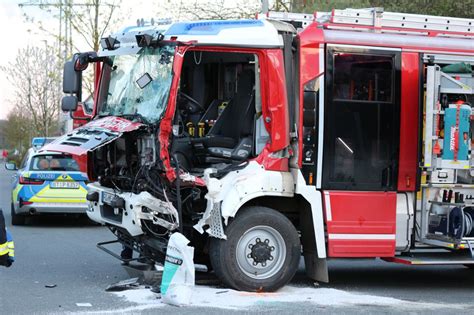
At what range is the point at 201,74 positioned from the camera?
10.6m

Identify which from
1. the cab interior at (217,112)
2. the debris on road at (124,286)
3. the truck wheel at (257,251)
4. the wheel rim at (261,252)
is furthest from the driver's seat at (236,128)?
the debris on road at (124,286)

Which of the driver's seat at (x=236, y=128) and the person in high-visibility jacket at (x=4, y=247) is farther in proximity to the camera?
the driver's seat at (x=236, y=128)

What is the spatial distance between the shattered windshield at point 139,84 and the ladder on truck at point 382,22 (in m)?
1.59

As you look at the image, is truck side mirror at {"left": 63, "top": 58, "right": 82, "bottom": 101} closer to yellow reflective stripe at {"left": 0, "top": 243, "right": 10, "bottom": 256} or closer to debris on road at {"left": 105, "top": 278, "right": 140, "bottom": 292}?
debris on road at {"left": 105, "top": 278, "right": 140, "bottom": 292}

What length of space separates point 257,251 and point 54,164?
820 centimetres

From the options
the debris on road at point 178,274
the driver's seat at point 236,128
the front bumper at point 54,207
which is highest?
the driver's seat at point 236,128

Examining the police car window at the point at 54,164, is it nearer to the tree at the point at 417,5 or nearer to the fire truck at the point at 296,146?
the fire truck at the point at 296,146

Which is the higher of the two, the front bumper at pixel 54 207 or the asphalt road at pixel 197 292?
the front bumper at pixel 54 207

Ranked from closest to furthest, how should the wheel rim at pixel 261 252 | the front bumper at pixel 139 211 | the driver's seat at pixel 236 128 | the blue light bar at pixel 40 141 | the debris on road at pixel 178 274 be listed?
the debris on road at pixel 178 274, the front bumper at pixel 139 211, the wheel rim at pixel 261 252, the driver's seat at pixel 236 128, the blue light bar at pixel 40 141

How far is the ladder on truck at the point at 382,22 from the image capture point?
388 inches

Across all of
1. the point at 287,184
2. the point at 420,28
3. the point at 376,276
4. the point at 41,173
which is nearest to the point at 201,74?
the point at 287,184

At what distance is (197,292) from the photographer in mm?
9102

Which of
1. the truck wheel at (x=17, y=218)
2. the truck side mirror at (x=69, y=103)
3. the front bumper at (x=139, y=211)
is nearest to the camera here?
the front bumper at (x=139, y=211)

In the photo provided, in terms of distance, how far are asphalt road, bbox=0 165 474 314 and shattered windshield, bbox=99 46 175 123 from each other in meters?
2.05
